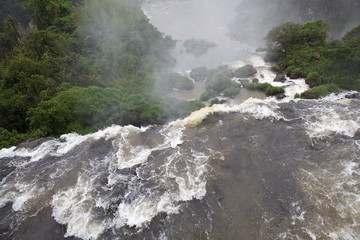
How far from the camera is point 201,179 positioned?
41.1 ft

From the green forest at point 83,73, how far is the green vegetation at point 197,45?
8.44 ft

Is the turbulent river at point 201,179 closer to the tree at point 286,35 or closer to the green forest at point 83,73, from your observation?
the green forest at point 83,73

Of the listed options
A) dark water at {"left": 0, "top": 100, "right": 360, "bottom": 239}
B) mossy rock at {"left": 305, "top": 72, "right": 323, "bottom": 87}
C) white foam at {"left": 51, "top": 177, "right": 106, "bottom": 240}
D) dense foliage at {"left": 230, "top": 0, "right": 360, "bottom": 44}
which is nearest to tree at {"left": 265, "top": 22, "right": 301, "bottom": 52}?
dense foliage at {"left": 230, "top": 0, "right": 360, "bottom": 44}

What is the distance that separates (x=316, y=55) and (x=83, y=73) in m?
25.6

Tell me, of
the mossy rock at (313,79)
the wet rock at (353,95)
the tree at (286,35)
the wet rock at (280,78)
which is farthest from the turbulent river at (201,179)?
the tree at (286,35)

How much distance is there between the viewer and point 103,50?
27344mm

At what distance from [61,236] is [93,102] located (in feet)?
33.4

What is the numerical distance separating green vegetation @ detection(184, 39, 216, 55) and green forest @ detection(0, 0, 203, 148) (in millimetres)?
2572

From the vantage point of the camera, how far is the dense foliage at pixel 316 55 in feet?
73.7

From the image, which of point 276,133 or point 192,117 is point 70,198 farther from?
point 276,133

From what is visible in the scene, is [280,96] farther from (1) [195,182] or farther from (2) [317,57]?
(1) [195,182]

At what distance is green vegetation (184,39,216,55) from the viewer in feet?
121

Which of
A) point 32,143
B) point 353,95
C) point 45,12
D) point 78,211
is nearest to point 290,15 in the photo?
point 353,95

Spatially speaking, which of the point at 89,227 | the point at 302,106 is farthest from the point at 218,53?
the point at 89,227
